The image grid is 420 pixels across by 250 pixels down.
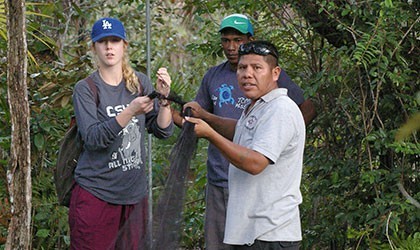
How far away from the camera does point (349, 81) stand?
488 cm

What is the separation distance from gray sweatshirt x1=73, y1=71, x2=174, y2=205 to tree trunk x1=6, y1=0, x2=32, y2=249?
28 cm

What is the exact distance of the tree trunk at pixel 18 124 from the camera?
419cm

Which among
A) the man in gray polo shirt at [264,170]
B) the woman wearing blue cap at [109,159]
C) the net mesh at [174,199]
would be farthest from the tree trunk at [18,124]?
the man in gray polo shirt at [264,170]

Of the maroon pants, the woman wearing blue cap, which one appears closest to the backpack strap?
the woman wearing blue cap

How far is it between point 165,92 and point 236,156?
0.93 metres

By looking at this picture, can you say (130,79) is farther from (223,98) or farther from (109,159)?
(223,98)

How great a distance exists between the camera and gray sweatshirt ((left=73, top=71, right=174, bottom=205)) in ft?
13.7

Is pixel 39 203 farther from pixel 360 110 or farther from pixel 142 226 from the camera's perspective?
pixel 360 110

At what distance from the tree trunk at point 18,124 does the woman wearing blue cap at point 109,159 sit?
0.27m

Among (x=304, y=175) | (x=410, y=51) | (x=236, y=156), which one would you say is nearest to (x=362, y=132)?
(x=410, y=51)

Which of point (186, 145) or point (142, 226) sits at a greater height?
point (186, 145)

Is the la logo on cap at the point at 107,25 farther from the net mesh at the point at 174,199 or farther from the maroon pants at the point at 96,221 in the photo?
the maroon pants at the point at 96,221

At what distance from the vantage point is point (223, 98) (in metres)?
4.66

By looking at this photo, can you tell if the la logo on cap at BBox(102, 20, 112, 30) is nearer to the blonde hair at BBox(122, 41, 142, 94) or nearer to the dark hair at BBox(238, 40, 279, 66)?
the blonde hair at BBox(122, 41, 142, 94)
